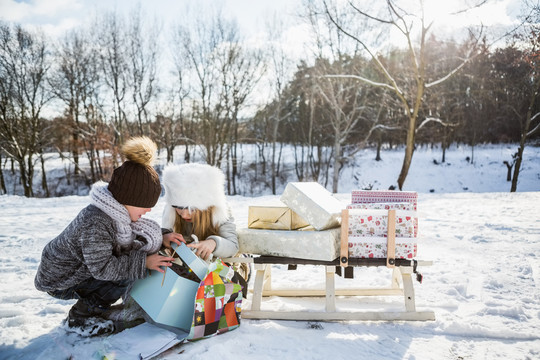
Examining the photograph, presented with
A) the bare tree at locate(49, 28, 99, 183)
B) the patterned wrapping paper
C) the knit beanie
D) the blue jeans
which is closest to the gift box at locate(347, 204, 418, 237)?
the patterned wrapping paper

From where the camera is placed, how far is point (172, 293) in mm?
2363

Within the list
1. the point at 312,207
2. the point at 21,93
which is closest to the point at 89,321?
the point at 312,207

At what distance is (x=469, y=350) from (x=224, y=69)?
1980cm

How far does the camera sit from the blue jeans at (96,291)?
2.47 m

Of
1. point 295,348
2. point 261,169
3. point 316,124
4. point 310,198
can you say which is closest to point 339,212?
point 310,198

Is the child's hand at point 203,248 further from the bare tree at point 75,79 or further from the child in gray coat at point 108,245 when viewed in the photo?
the bare tree at point 75,79

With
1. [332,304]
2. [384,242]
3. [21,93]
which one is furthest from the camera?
[21,93]

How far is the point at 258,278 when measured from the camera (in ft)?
9.87

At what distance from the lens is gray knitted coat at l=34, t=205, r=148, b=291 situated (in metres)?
2.20

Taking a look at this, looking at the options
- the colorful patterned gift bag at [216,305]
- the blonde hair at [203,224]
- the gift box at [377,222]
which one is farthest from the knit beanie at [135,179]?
the gift box at [377,222]

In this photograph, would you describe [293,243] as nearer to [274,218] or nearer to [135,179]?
[274,218]

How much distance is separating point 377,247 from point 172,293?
163 centimetres

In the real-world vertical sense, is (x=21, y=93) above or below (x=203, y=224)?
above

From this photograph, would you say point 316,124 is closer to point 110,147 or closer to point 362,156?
point 362,156
